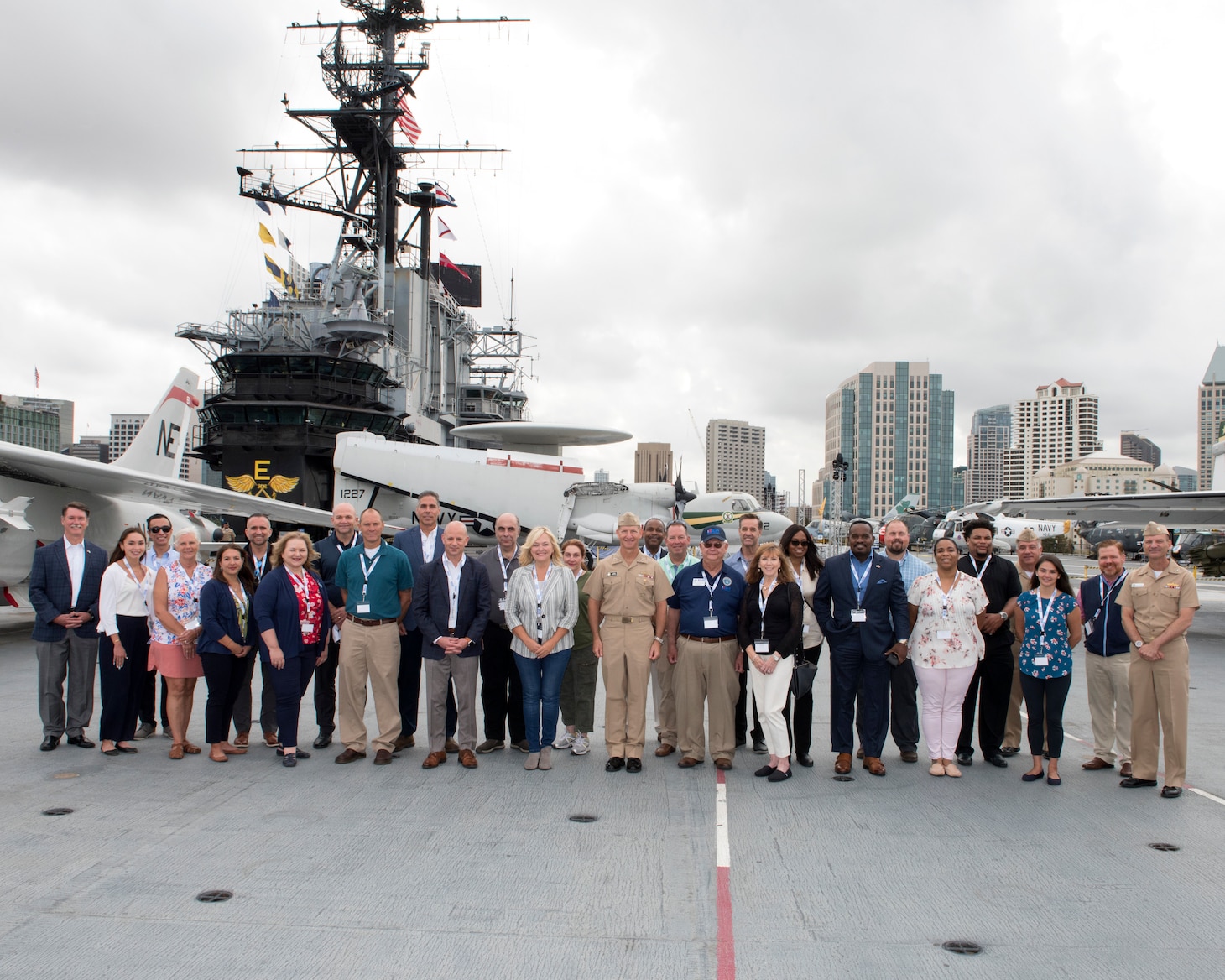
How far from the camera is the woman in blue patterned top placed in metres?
5.40

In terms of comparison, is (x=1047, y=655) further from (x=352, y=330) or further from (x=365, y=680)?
(x=352, y=330)

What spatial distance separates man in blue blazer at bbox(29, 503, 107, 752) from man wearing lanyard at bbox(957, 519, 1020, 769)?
6.42 meters

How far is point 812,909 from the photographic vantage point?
3443 millimetres

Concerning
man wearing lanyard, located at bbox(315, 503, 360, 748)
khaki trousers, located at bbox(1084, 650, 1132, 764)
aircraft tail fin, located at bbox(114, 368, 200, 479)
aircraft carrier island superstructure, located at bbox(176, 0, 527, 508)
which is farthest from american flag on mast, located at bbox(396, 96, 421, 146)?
khaki trousers, located at bbox(1084, 650, 1132, 764)

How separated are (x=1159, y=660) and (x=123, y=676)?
7185 millimetres

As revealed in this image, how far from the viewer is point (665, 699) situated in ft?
20.1

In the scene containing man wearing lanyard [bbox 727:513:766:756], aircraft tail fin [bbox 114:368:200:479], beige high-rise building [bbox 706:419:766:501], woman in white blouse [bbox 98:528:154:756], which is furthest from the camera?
beige high-rise building [bbox 706:419:766:501]

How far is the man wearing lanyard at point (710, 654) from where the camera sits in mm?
5590

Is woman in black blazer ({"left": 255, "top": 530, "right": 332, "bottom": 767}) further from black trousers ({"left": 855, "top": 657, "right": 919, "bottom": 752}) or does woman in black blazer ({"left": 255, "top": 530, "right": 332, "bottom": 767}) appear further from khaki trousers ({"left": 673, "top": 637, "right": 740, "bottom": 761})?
black trousers ({"left": 855, "top": 657, "right": 919, "bottom": 752})

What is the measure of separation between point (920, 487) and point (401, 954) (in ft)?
401

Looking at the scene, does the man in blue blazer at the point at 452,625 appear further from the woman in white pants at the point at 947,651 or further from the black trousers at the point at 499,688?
the woman in white pants at the point at 947,651

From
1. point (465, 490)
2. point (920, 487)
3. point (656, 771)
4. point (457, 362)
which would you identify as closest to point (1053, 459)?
point (920, 487)

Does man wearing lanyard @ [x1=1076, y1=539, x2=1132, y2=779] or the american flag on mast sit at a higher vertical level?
the american flag on mast

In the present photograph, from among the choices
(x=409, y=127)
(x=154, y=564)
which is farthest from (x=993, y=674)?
(x=409, y=127)
